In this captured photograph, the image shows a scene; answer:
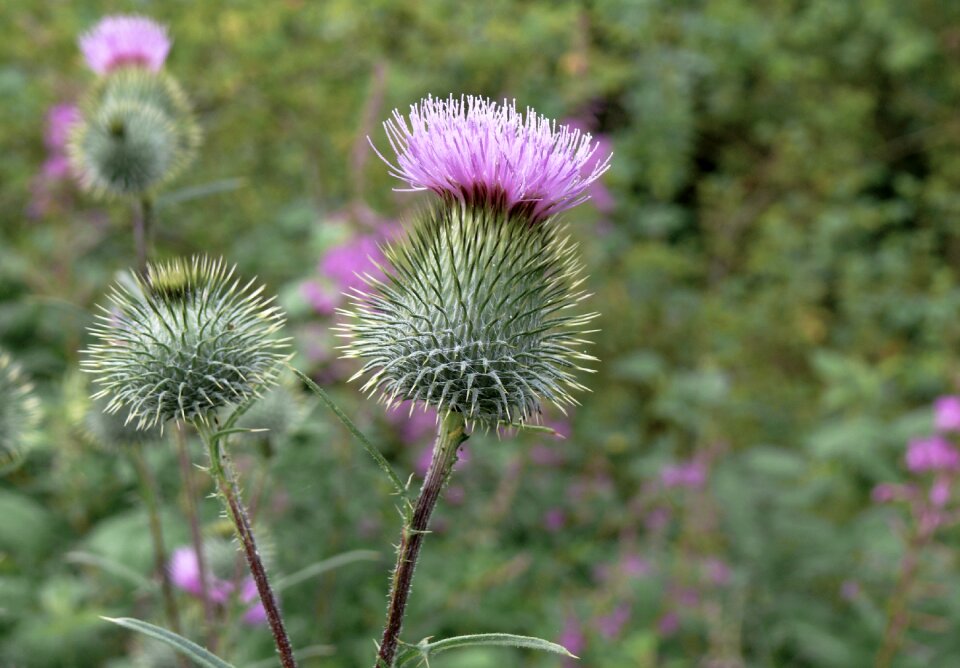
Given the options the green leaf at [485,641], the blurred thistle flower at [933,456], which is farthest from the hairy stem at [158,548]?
the blurred thistle flower at [933,456]

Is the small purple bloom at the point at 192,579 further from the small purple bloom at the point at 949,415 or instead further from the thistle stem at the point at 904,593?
the small purple bloom at the point at 949,415

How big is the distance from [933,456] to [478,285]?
360cm

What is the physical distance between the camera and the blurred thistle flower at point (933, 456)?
454cm

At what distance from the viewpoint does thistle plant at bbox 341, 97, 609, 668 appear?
79.7 inches

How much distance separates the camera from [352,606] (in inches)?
188

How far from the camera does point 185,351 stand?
7.16ft

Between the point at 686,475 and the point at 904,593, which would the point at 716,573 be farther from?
the point at 904,593

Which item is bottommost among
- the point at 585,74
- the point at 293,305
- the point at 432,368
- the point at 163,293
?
the point at 432,368

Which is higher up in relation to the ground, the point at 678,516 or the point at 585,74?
the point at 585,74

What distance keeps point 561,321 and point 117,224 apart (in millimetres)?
5341

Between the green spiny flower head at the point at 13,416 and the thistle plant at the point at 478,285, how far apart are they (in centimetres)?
127

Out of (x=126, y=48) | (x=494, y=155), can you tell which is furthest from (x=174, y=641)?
(x=126, y=48)

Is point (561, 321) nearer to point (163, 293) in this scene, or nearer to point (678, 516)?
point (163, 293)

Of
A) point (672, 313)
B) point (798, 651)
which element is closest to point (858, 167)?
point (672, 313)
